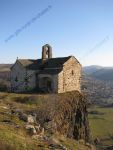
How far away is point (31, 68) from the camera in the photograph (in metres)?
52.1

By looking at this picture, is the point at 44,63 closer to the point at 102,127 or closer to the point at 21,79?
the point at 21,79

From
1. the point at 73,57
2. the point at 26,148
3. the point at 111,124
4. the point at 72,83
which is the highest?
the point at 73,57

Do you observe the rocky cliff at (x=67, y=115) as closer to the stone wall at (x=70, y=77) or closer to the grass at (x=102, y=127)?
the stone wall at (x=70, y=77)

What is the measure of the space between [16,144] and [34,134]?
18.7 ft

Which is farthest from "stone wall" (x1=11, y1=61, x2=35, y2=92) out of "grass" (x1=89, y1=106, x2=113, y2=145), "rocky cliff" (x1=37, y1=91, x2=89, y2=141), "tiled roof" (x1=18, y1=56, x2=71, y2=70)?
"grass" (x1=89, y1=106, x2=113, y2=145)

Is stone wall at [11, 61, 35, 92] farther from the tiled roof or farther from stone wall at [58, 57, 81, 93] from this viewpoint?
stone wall at [58, 57, 81, 93]

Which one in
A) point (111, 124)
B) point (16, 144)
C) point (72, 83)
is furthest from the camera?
point (111, 124)

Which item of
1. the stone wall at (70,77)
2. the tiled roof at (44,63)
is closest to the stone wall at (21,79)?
the tiled roof at (44,63)

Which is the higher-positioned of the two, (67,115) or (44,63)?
(44,63)

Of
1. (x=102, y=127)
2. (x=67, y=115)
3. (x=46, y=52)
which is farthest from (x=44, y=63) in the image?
(x=102, y=127)

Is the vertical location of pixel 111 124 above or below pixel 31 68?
below

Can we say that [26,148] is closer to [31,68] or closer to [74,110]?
[74,110]

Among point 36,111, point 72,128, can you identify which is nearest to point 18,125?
point 36,111

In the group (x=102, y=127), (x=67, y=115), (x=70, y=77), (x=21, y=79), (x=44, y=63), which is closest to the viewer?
(x=67, y=115)
